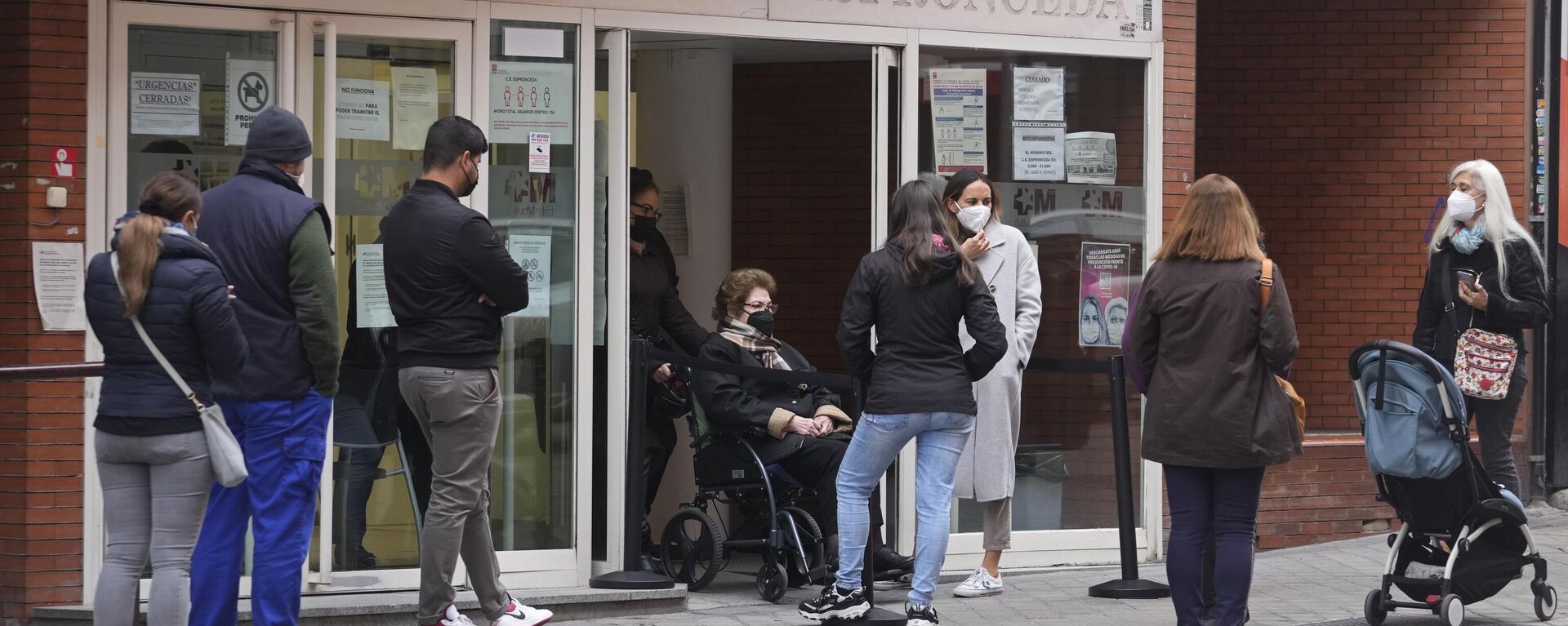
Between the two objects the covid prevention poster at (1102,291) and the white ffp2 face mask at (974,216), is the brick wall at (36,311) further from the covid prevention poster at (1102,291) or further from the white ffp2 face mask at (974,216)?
Answer: the covid prevention poster at (1102,291)

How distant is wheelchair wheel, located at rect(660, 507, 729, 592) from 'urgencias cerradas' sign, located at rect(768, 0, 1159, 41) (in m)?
2.22

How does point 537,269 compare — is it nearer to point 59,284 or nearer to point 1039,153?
point 59,284

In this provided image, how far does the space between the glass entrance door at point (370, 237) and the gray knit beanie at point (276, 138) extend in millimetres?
1381

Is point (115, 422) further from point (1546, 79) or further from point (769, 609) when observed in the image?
point (1546, 79)

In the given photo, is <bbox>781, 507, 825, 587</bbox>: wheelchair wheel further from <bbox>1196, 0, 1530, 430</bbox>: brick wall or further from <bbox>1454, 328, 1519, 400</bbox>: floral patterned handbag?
<bbox>1196, 0, 1530, 430</bbox>: brick wall

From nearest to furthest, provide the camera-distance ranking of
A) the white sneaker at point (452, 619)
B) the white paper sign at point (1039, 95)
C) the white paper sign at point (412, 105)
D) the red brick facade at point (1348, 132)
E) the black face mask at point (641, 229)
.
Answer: the white sneaker at point (452, 619) → the white paper sign at point (412, 105) → the black face mask at point (641, 229) → the white paper sign at point (1039, 95) → the red brick facade at point (1348, 132)

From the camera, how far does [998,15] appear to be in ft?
27.2

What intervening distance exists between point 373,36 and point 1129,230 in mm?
3705

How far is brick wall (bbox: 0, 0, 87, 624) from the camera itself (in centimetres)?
661

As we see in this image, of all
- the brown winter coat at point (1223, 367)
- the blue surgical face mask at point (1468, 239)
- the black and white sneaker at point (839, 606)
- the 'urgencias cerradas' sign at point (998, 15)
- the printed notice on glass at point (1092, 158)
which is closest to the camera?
the brown winter coat at point (1223, 367)

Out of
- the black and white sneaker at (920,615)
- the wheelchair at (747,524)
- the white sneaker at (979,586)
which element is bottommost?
the white sneaker at (979,586)

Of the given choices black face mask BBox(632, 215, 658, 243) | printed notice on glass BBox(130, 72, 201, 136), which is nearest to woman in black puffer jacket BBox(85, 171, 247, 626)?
printed notice on glass BBox(130, 72, 201, 136)

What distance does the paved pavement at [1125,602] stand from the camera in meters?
7.03

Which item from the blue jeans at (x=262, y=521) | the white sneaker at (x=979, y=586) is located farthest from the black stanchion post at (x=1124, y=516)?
the blue jeans at (x=262, y=521)
